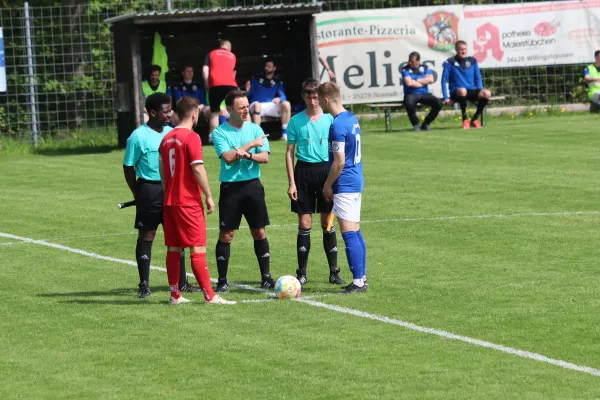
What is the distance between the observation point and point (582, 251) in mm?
12664

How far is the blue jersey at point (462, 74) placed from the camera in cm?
2666

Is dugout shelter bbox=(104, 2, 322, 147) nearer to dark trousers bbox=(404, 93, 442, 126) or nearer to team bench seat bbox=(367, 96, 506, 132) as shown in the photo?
team bench seat bbox=(367, 96, 506, 132)

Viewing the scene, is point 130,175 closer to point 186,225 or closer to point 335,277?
point 186,225

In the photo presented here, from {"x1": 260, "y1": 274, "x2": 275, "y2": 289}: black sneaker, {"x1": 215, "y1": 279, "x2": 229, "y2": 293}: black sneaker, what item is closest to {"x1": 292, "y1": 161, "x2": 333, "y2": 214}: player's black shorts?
{"x1": 260, "y1": 274, "x2": 275, "y2": 289}: black sneaker

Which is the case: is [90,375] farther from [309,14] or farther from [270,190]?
[309,14]

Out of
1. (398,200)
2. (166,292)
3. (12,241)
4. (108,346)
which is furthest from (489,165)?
(108,346)

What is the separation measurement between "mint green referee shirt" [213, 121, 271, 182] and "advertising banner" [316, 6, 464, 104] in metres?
16.7

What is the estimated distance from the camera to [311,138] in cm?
1168

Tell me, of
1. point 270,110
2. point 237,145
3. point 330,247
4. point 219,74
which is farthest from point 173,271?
point 270,110

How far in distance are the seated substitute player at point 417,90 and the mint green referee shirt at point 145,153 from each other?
15428 mm

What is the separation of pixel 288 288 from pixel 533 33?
65.3 feet

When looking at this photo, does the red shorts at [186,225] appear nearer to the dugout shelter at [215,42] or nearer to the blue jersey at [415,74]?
the dugout shelter at [215,42]

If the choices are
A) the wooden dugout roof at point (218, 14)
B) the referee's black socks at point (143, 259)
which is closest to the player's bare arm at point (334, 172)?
the referee's black socks at point (143, 259)

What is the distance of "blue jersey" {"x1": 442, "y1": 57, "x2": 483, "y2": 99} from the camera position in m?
26.7
